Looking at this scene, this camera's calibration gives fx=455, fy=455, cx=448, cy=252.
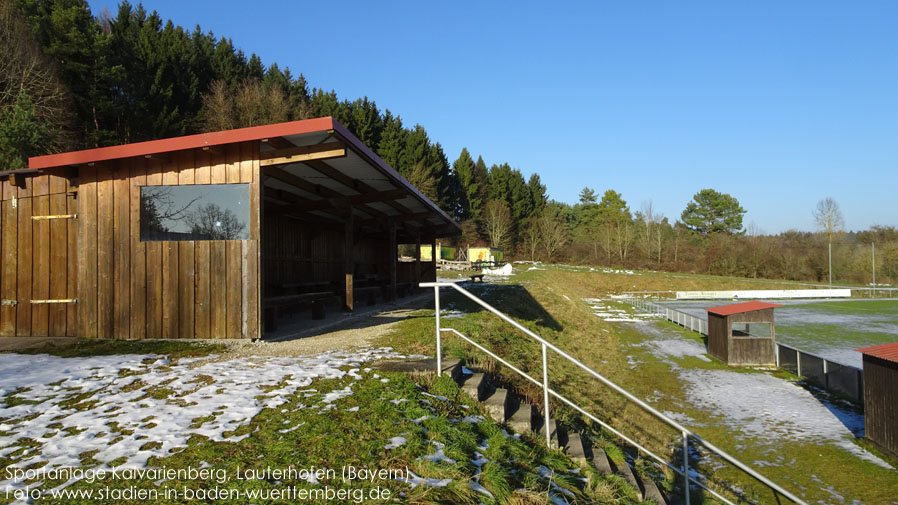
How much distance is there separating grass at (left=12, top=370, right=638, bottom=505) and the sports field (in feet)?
50.2

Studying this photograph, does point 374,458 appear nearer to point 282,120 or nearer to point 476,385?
point 476,385

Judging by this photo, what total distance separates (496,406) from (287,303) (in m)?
6.07

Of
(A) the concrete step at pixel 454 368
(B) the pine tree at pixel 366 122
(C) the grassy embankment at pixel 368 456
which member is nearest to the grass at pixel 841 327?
(A) the concrete step at pixel 454 368

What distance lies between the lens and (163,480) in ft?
9.36

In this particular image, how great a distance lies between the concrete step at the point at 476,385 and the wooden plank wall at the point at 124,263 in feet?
12.1

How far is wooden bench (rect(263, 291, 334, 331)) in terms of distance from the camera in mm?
8367

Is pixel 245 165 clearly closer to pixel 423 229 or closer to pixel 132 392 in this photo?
pixel 132 392

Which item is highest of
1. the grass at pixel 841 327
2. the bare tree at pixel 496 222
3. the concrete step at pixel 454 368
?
the bare tree at pixel 496 222

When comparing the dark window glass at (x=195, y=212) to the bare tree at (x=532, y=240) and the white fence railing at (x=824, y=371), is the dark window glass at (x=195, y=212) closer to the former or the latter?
the white fence railing at (x=824, y=371)

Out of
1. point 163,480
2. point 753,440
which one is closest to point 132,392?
point 163,480

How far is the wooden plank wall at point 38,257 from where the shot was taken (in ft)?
25.1

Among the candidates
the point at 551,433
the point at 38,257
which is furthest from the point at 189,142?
the point at 551,433

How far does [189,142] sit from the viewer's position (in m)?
6.89

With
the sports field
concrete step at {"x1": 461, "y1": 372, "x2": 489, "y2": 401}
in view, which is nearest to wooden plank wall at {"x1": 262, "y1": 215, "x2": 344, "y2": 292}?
concrete step at {"x1": 461, "y1": 372, "x2": 489, "y2": 401}
